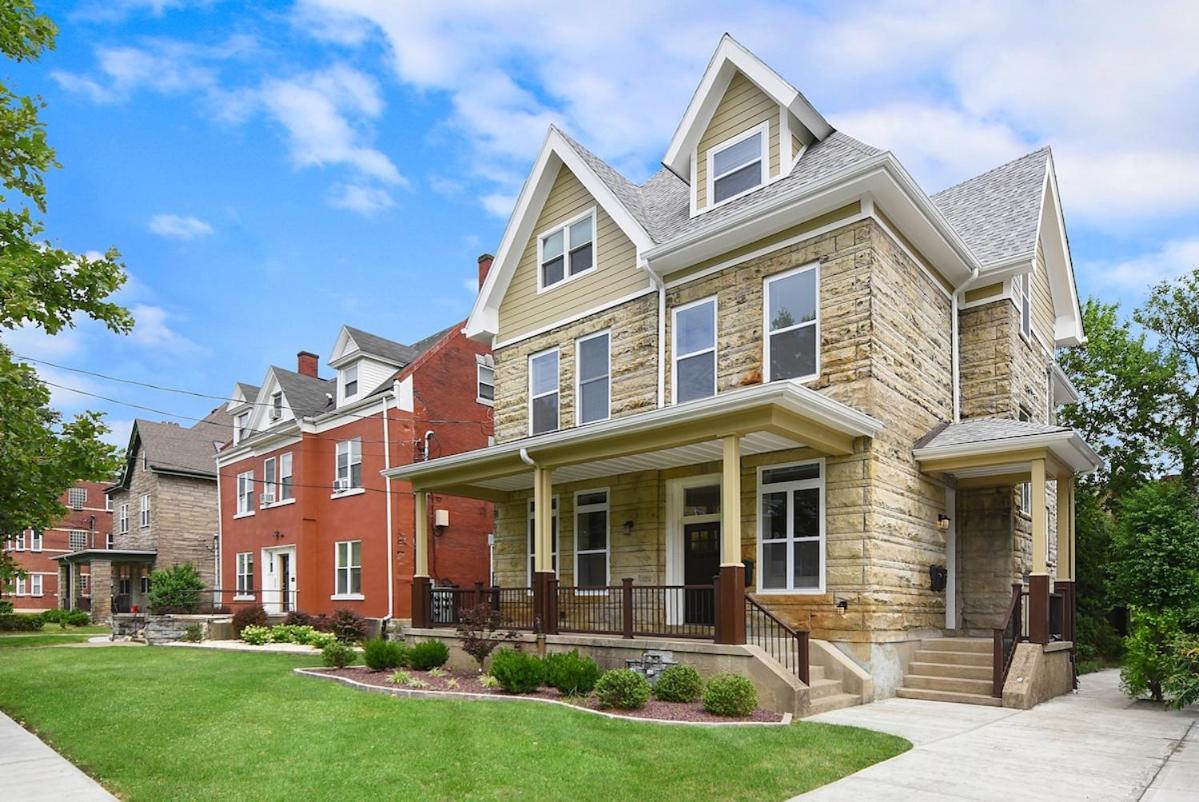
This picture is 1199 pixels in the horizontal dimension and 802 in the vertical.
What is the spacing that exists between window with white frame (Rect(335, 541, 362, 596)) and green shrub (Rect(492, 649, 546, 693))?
13290 mm

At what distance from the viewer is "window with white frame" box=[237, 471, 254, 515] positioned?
93.5 ft

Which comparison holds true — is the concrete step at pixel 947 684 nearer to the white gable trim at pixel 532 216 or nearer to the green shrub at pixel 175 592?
the white gable trim at pixel 532 216

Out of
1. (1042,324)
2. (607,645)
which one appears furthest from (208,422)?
(1042,324)

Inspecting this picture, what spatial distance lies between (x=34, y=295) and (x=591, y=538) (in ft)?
30.9

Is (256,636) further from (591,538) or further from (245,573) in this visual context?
(591,538)

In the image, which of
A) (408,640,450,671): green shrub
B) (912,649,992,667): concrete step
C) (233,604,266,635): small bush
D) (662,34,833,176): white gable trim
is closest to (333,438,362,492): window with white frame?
(233,604,266,635): small bush

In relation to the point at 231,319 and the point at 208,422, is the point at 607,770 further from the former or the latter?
the point at 208,422

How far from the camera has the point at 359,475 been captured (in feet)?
76.9

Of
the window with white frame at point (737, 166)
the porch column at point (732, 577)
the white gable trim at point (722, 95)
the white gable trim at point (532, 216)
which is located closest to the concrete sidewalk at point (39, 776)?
the porch column at point (732, 577)

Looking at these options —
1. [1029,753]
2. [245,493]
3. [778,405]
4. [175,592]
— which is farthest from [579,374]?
[175,592]

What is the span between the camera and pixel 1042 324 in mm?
17016

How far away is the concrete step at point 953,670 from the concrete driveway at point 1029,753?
69cm

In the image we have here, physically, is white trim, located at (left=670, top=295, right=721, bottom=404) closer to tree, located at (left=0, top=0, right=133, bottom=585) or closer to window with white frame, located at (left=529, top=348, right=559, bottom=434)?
window with white frame, located at (left=529, top=348, right=559, bottom=434)

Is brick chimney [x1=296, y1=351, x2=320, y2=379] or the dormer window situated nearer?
the dormer window
